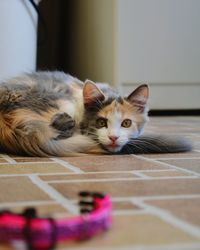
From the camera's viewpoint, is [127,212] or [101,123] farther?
[101,123]

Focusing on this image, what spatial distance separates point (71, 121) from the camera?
5.14 ft

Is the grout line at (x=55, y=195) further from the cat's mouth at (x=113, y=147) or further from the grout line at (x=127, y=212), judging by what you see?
the cat's mouth at (x=113, y=147)

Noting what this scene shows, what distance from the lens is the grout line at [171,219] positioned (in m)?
0.67

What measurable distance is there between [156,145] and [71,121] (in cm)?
28

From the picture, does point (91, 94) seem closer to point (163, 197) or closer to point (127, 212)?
point (163, 197)

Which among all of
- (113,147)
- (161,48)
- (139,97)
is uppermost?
(161,48)

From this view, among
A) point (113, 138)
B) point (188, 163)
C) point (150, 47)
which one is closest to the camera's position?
point (188, 163)

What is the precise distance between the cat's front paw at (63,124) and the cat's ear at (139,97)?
230 millimetres

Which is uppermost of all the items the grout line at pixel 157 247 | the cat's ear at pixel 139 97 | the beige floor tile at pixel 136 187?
the cat's ear at pixel 139 97

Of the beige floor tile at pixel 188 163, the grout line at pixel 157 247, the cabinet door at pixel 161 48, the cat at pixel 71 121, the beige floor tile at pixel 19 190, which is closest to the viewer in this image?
the grout line at pixel 157 247

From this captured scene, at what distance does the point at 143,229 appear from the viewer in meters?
0.68

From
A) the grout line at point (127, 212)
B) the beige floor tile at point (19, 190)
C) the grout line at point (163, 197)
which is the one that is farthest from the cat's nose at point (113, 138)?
the grout line at point (127, 212)

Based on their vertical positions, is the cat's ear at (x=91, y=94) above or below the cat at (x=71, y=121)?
above

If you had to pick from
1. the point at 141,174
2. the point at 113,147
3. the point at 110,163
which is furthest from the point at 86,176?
the point at 113,147
